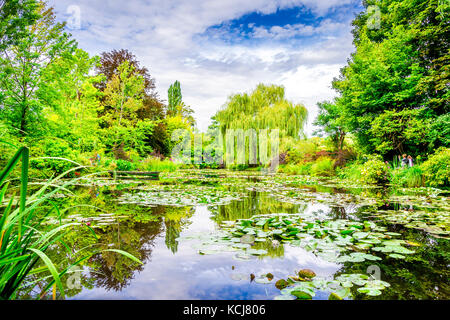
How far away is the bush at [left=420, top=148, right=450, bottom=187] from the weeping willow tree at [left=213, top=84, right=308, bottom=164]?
7924 millimetres

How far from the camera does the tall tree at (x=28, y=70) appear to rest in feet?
17.8

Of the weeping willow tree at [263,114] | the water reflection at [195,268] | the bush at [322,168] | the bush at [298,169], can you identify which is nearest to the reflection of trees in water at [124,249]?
the water reflection at [195,268]

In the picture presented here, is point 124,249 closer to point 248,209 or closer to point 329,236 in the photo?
point 329,236

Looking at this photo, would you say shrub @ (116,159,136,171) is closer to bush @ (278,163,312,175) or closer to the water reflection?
the water reflection

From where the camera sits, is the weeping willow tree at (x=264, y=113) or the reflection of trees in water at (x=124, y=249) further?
the weeping willow tree at (x=264, y=113)

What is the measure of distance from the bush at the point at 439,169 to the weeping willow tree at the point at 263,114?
26.0ft

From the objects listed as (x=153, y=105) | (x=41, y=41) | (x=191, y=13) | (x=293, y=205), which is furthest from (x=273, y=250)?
(x=153, y=105)

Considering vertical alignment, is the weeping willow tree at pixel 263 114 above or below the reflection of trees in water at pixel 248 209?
above

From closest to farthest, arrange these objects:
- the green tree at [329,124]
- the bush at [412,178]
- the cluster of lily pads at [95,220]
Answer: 1. the cluster of lily pads at [95,220]
2. the bush at [412,178]
3. the green tree at [329,124]

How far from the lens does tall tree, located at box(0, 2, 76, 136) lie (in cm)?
543

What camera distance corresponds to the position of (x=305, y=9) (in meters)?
8.17

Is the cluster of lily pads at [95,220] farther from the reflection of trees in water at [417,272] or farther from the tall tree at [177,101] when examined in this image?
the tall tree at [177,101]

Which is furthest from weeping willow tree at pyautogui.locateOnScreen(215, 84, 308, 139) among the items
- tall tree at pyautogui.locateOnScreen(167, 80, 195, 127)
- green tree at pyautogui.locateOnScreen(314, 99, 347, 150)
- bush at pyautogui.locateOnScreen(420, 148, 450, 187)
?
tall tree at pyautogui.locateOnScreen(167, 80, 195, 127)

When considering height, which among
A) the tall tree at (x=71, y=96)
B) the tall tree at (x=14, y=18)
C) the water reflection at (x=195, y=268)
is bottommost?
the water reflection at (x=195, y=268)
